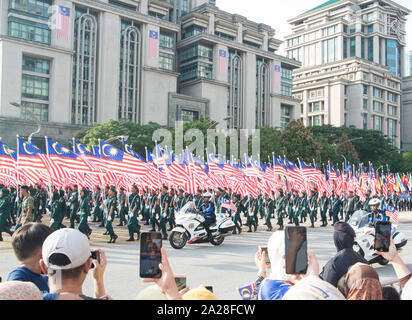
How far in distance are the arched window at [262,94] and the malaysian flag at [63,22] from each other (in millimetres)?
33546

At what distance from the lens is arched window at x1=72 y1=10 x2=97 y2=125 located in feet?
168

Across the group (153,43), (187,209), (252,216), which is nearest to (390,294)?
(187,209)

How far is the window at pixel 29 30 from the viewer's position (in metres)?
45.5

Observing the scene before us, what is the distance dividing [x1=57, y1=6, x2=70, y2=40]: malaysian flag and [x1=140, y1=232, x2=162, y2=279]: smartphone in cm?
5128

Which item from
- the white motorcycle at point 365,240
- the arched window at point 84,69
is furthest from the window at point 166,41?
the white motorcycle at point 365,240

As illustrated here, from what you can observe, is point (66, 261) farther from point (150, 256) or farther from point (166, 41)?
point (166, 41)

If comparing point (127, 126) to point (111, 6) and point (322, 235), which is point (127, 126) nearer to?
point (111, 6)

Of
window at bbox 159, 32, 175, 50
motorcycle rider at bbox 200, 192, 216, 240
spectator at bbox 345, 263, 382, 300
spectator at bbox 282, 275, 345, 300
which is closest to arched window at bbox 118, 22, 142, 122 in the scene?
window at bbox 159, 32, 175, 50

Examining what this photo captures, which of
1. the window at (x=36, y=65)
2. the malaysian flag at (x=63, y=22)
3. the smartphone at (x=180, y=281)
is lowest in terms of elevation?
the smartphone at (x=180, y=281)

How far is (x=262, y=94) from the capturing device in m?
72.2

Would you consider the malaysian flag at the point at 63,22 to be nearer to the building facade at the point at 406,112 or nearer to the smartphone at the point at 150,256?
the smartphone at the point at 150,256

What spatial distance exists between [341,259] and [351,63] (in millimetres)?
93977

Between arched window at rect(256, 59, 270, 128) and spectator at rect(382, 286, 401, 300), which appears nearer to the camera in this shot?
spectator at rect(382, 286, 401, 300)

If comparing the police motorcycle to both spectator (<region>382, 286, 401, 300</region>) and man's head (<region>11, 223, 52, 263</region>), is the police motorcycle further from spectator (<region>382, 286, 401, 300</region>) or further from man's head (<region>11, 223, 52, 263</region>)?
man's head (<region>11, 223, 52, 263</region>)
